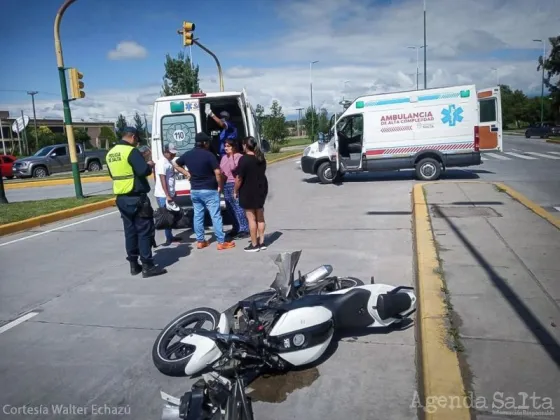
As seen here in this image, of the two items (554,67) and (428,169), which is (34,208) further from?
(554,67)

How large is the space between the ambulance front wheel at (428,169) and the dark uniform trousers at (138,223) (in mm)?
9914

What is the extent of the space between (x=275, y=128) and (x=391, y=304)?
3320 centimetres

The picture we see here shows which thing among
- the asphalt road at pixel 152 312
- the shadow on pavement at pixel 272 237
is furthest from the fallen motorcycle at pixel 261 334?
the shadow on pavement at pixel 272 237

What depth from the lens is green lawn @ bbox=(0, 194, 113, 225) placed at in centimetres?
993

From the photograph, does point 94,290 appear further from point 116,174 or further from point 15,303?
point 116,174

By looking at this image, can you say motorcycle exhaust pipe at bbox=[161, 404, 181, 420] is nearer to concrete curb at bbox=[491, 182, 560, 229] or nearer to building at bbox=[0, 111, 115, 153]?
concrete curb at bbox=[491, 182, 560, 229]

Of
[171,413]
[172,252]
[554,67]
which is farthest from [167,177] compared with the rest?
[554,67]

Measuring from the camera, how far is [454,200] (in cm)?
910

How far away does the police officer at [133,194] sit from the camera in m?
5.49

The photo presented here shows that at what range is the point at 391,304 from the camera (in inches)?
138

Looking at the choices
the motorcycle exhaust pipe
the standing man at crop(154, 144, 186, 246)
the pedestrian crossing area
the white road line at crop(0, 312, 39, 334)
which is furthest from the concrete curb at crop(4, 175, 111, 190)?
the motorcycle exhaust pipe

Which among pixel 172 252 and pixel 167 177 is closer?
pixel 172 252

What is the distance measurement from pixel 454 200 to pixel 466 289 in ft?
17.3

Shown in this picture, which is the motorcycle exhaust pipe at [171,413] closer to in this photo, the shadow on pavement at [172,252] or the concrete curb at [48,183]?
the shadow on pavement at [172,252]
